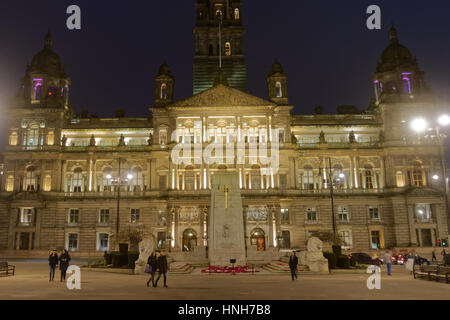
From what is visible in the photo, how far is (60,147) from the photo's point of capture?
61.7m

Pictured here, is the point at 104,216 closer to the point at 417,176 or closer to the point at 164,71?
the point at 164,71

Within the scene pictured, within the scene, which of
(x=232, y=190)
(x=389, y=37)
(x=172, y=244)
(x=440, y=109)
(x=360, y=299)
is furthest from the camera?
(x=389, y=37)

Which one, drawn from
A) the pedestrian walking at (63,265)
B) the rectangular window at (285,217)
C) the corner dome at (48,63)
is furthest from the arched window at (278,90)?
the pedestrian walking at (63,265)

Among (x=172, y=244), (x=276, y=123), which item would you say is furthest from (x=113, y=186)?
(x=276, y=123)

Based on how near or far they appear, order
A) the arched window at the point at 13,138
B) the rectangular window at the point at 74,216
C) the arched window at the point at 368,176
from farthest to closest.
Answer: the arched window at the point at 13,138 → the arched window at the point at 368,176 → the rectangular window at the point at 74,216

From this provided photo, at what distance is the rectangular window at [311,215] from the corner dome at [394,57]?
84.0ft

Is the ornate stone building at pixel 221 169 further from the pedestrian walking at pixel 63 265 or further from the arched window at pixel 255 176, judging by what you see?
the pedestrian walking at pixel 63 265

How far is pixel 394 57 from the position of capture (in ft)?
211

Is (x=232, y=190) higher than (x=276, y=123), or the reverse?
(x=276, y=123)

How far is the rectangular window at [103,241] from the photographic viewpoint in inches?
2318

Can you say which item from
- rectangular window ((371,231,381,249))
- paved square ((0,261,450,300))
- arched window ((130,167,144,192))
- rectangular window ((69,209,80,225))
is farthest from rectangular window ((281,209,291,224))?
paved square ((0,261,450,300))

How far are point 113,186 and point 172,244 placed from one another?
14.3 metres
